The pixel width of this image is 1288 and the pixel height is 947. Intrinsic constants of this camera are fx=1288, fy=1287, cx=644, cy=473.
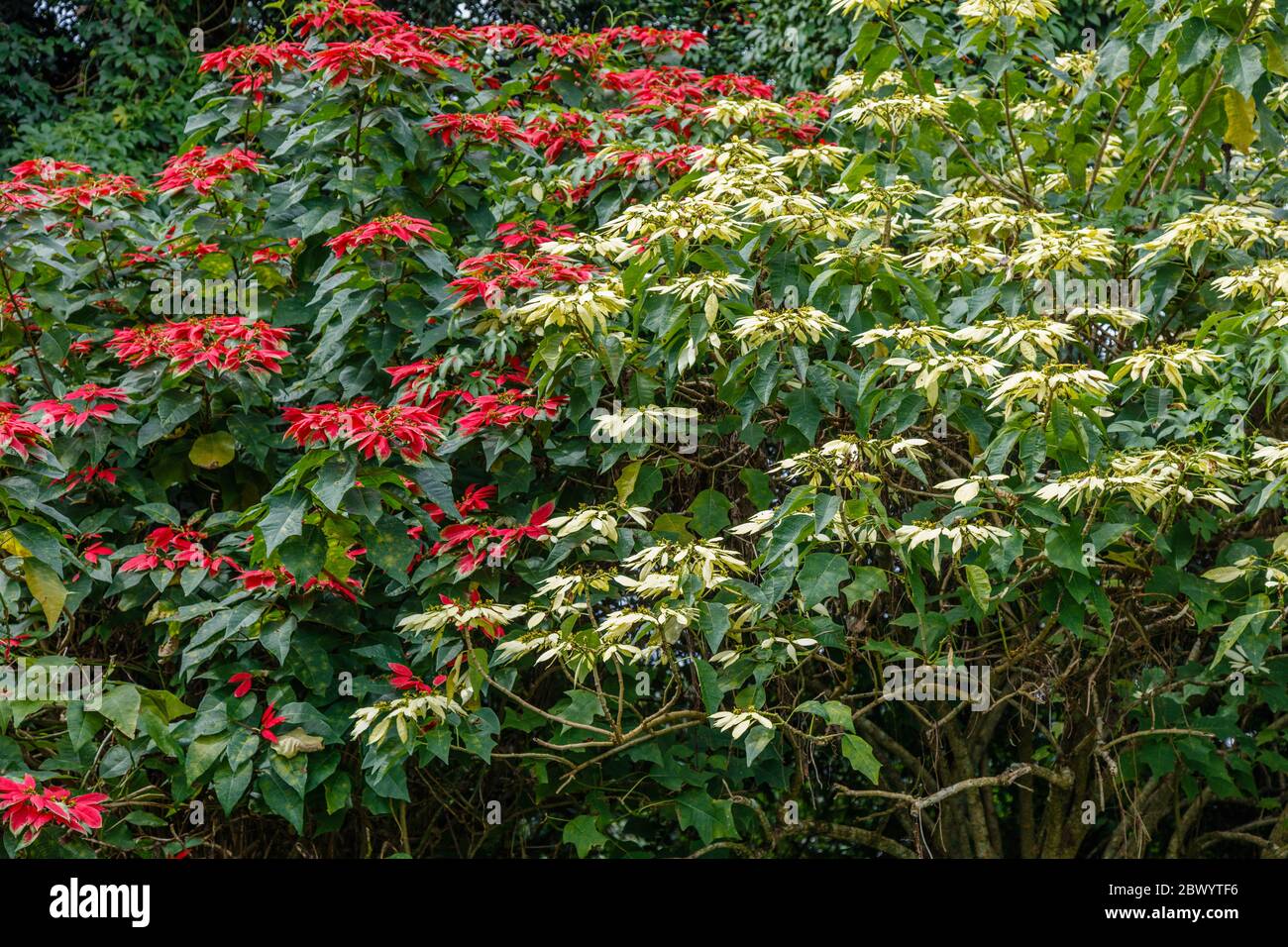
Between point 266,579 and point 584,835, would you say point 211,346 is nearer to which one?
point 266,579

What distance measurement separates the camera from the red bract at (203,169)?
4.25 metres

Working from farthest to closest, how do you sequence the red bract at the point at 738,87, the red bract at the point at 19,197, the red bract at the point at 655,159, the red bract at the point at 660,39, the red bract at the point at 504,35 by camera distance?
the red bract at the point at 660,39 → the red bract at the point at 738,87 → the red bract at the point at 504,35 → the red bract at the point at 655,159 → the red bract at the point at 19,197

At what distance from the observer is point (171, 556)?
359cm

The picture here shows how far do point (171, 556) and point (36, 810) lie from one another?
870 millimetres

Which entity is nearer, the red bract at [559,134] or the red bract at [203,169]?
the red bract at [203,169]

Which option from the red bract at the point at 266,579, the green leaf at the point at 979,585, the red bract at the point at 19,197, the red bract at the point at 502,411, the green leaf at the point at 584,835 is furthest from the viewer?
the red bract at the point at 19,197

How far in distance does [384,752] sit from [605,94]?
3050 millimetres

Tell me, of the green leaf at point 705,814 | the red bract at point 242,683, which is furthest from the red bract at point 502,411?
the green leaf at point 705,814

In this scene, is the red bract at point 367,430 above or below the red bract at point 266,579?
above

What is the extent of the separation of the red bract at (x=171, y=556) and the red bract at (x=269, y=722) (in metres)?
0.44

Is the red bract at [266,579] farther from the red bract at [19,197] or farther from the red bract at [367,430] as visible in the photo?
the red bract at [19,197]

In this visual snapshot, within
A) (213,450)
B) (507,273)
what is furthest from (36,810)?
(507,273)
